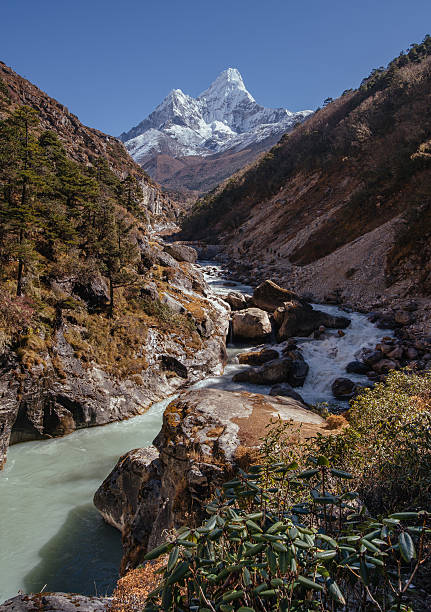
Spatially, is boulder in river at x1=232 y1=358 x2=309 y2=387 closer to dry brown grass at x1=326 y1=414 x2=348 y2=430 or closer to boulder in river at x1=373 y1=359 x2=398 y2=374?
boulder in river at x1=373 y1=359 x2=398 y2=374

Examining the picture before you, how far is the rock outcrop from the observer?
5.94 m

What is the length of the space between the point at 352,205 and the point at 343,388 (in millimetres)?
26853

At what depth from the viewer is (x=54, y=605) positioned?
336 centimetres

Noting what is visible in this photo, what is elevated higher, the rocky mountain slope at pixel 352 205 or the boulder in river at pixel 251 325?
the rocky mountain slope at pixel 352 205

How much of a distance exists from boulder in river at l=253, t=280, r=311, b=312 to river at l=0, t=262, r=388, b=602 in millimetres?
10224

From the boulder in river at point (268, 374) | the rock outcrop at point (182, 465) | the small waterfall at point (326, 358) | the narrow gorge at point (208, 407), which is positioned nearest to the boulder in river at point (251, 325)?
the narrow gorge at point (208, 407)

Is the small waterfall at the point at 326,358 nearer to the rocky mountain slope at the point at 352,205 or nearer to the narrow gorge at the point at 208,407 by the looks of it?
the narrow gorge at the point at 208,407

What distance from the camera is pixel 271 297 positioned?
24.9m

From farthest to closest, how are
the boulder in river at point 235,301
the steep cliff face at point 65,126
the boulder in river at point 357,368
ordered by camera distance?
the steep cliff face at point 65,126, the boulder in river at point 235,301, the boulder in river at point 357,368

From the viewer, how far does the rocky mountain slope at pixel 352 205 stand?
24938mm

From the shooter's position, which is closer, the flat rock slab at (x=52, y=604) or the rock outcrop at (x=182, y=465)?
the flat rock slab at (x=52, y=604)

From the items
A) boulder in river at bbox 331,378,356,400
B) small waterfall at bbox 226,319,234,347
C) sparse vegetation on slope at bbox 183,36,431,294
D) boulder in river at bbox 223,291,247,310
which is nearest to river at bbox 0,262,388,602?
boulder in river at bbox 331,378,356,400

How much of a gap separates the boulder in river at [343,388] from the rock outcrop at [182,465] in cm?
689

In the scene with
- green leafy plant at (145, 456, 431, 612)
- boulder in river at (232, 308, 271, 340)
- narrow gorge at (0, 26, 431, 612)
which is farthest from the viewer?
boulder in river at (232, 308, 271, 340)
